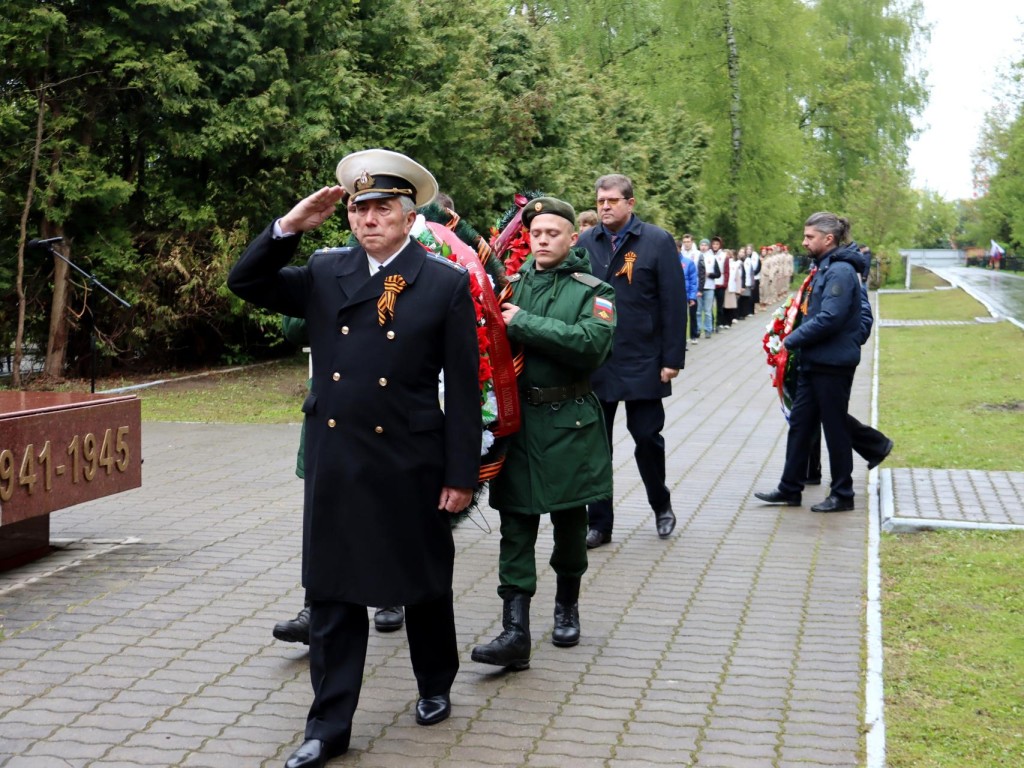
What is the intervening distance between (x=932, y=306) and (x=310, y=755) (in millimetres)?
37795

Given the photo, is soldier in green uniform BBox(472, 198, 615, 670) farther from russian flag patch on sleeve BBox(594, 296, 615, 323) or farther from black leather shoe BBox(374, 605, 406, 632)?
black leather shoe BBox(374, 605, 406, 632)

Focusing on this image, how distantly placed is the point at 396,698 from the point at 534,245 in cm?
196

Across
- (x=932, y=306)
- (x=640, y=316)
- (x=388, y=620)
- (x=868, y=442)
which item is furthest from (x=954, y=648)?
(x=932, y=306)

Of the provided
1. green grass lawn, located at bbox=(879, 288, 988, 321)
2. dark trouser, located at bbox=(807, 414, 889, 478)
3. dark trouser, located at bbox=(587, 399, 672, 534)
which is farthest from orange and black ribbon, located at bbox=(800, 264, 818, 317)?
green grass lawn, located at bbox=(879, 288, 988, 321)

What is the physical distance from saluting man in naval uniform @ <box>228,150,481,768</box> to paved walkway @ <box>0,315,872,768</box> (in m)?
0.52

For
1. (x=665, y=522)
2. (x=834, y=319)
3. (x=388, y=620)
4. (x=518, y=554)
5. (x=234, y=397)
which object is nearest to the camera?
(x=518, y=554)

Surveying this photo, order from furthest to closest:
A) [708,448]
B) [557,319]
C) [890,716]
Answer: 1. [708,448]
2. [557,319]
3. [890,716]

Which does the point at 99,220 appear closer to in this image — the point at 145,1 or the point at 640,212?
the point at 145,1

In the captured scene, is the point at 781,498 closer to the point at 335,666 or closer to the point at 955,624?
the point at 955,624

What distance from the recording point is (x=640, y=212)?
29484mm

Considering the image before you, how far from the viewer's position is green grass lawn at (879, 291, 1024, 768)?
4.62 metres

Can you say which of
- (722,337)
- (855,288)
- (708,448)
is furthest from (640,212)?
(855,288)

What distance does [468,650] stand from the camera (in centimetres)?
574

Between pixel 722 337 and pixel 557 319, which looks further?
pixel 722 337
